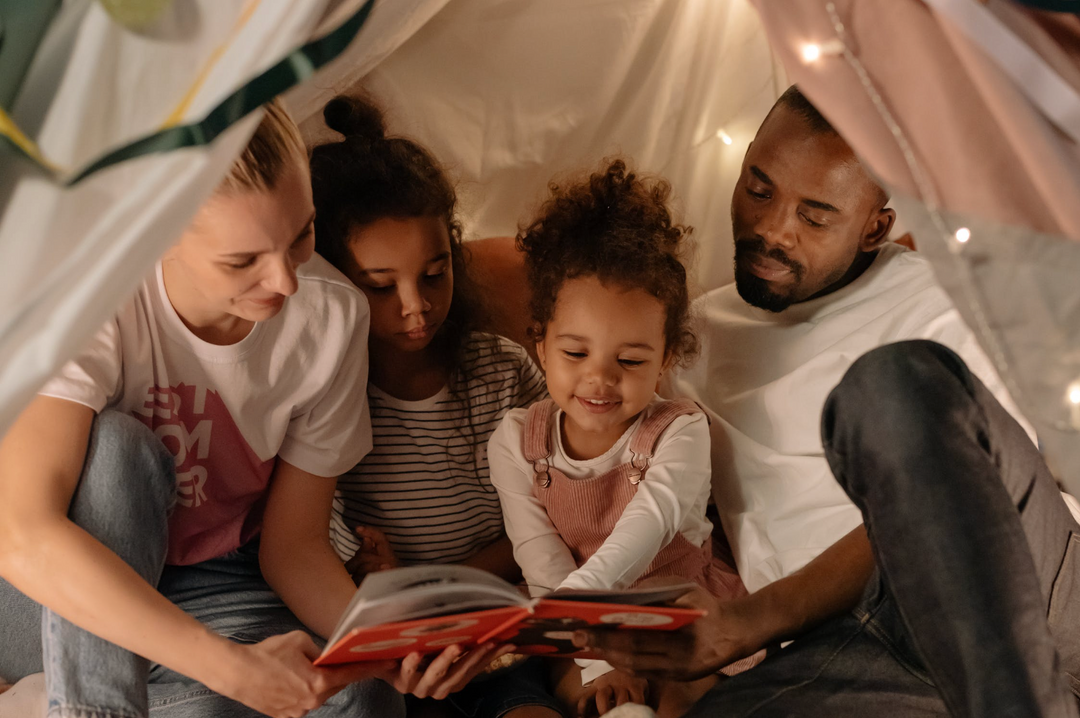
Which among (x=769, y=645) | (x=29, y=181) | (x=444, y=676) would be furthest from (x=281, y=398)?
(x=769, y=645)

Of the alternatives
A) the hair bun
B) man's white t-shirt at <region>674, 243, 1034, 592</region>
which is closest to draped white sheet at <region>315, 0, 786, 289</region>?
the hair bun

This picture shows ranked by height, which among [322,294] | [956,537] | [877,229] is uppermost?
[877,229]

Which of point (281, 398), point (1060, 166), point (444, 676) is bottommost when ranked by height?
point (444, 676)

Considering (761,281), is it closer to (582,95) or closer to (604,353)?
(604,353)

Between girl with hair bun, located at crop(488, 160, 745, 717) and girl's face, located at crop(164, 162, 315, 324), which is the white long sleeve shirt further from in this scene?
girl's face, located at crop(164, 162, 315, 324)

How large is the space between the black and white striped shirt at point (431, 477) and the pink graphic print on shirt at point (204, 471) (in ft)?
0.56

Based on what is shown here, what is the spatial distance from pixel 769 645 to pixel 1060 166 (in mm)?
557

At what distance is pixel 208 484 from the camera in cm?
102

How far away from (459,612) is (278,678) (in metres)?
0.22

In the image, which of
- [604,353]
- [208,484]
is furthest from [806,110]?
→ [208,484]

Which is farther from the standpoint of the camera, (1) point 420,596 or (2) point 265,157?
(2) point 265,157

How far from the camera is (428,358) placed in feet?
4.11

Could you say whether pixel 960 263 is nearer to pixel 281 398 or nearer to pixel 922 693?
pixel 922 693

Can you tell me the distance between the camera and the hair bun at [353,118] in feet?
3.91
